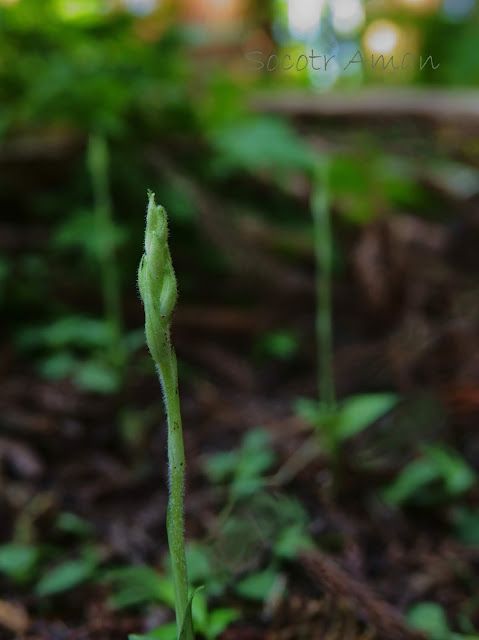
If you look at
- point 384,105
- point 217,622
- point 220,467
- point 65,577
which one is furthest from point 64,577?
point 384,105

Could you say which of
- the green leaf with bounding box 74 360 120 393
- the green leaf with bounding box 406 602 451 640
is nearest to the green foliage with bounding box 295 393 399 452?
the green leaf with bounding box 406 602 451 640

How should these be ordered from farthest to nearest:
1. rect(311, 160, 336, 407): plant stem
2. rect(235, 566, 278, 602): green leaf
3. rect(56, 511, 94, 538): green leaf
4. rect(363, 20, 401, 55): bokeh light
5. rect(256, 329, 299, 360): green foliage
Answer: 1. rect(363, 20, 401, 55): bokeh light
2. rect(256, 329, 299, 360): green foliage
3. rect(311, 160, 336, 407): plant stem
4. rect(56, 511, 94, 538): green leaf
5. rect(235, 566, 278, 602): green leaf

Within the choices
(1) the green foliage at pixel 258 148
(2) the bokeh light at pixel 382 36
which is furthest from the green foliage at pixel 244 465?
(2) the bokeh light at pixel 382 36

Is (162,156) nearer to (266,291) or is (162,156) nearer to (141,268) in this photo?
(266,291)

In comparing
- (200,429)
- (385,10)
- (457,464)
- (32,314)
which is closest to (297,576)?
(457,464)

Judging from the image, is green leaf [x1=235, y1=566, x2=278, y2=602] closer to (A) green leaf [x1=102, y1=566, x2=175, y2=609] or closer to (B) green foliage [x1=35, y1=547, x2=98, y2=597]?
(A) green leaf [x1=102, y1=566, x2=175, y2=609]
